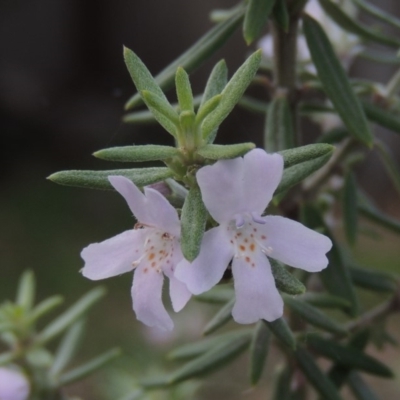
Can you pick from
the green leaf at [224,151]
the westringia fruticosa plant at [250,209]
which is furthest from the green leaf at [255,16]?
the green leaf at [224,151]

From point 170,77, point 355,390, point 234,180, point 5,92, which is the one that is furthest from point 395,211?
point 234,180

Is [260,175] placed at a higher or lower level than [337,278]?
higher

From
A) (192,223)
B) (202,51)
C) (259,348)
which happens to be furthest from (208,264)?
(202,51)

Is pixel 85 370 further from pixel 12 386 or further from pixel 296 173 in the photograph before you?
pixel 296 173

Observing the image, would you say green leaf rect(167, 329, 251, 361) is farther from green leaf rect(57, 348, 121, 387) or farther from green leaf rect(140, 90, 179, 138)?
green leaf rect(140, 90, 179, 138)

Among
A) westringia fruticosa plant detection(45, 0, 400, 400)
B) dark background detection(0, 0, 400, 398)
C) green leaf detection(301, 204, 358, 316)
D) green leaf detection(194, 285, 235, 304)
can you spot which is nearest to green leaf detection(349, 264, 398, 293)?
westringia fruticosa plant detection(45, 0, 400, 400)
